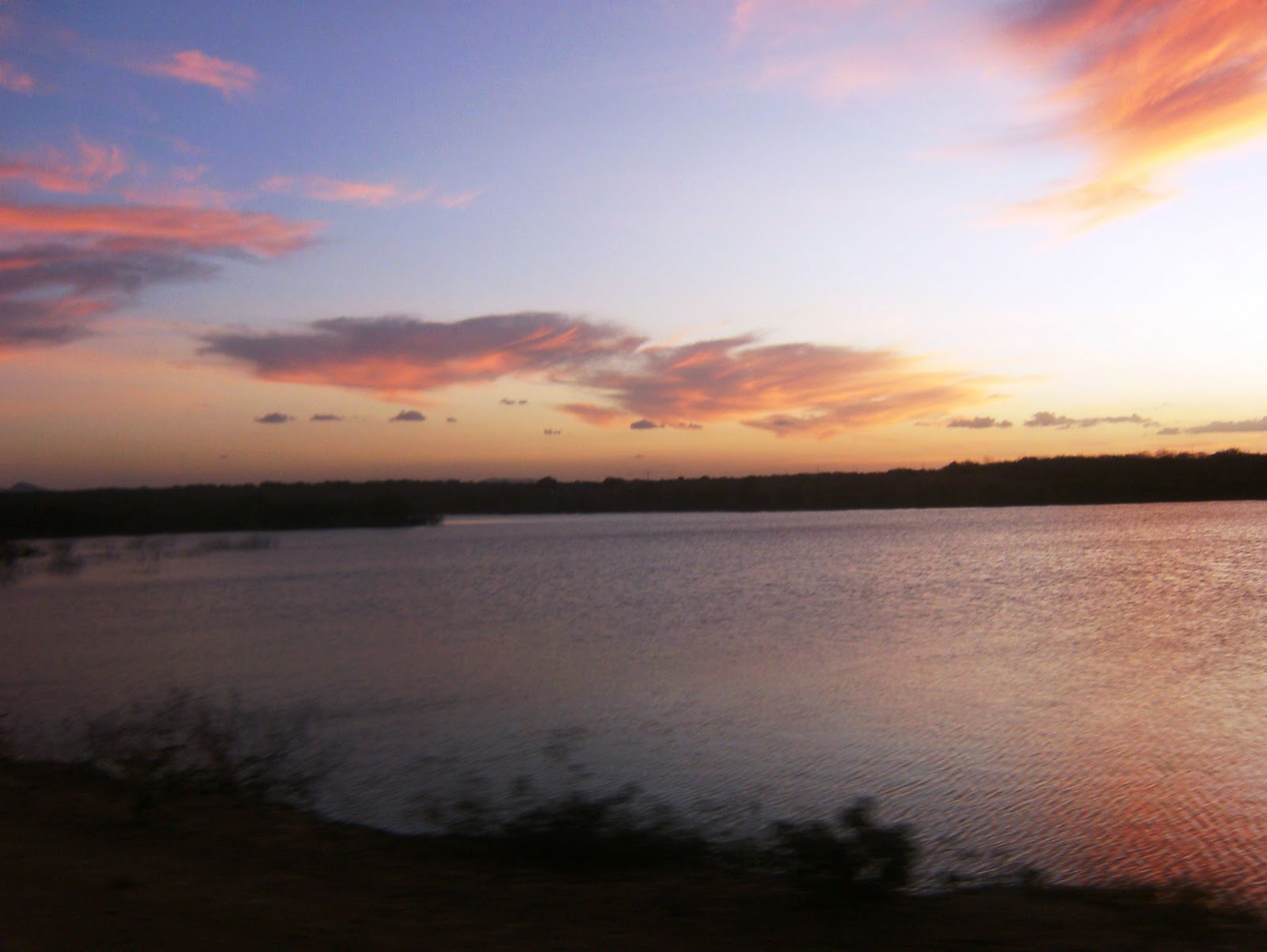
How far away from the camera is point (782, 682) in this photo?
11883 millimetres

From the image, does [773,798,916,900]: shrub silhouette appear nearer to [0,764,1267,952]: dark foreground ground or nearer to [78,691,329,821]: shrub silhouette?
[0,764,1267,952]: dark foreground ground

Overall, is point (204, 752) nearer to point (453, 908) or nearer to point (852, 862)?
point (453, 908)

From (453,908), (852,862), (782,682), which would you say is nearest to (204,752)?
(453,908)

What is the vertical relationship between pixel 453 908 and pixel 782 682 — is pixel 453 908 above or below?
above

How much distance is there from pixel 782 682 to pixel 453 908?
24.6 feet

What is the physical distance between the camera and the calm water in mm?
7414

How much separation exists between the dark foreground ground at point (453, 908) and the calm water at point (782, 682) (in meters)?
1.28

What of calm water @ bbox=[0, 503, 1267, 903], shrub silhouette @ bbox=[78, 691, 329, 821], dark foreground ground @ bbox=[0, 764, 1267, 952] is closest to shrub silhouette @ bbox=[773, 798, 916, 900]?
dark foreground ground @ bbox=[0, 764, 1267, 952]

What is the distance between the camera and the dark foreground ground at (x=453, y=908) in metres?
4.33

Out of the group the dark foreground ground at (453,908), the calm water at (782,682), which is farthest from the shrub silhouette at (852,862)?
the calm water at (782,682)

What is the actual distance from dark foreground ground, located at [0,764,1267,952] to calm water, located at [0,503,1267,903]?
128 centimetres

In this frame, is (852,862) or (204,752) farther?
(204,752)

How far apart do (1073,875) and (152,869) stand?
5266 mm

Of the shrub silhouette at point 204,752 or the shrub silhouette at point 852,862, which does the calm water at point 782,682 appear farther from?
the shrub silhouette at point 852,862
